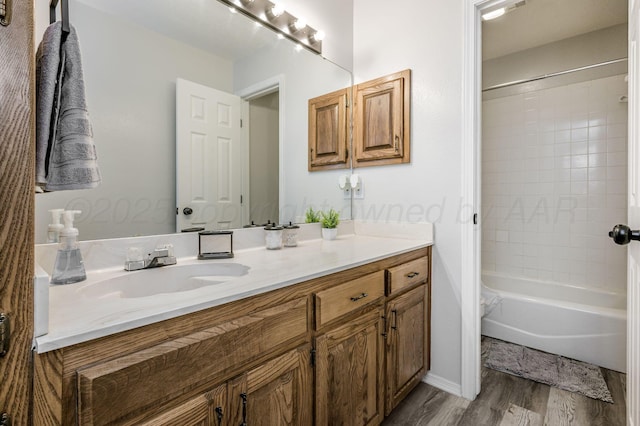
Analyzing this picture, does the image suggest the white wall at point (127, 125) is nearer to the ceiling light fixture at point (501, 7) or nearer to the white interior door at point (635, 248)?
the ceiling light fixture at point (501, 7)

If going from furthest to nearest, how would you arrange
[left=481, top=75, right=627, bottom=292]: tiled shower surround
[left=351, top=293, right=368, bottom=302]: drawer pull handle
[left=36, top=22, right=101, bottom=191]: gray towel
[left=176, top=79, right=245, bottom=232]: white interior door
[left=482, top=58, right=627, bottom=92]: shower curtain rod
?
[left=481, top=75, right=627, bottom=292]: tiled shower surround < [left=482, top=58, right=627, bottom=92]: shower curtain rod < [left=176, top=79, right=245, bottom=232]: white interior door < [left=351, top=293, right=368, bottom=302]: drawer pull handle < [left=36, top=22, right=101, bottom=191]: gray towel

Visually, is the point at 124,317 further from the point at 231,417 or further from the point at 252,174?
the point at 252,174

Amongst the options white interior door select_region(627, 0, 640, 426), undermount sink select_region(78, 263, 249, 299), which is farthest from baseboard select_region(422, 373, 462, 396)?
undermount sink select_region(78, 263, 249, 299)

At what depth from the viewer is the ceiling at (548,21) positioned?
2.17 metres

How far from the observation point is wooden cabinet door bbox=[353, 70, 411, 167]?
6.22ft

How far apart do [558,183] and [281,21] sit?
255 centimetres

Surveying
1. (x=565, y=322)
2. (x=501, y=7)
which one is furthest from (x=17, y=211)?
(x=565, y=322)

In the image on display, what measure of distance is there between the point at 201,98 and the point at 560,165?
284cm

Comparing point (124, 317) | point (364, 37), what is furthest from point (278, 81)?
point (124, 317)

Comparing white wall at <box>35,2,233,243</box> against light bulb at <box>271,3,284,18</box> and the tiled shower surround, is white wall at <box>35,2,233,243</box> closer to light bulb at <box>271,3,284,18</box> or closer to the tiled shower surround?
light bulb at <box>271,3,284,18</box>

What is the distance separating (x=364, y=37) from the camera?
212 cm

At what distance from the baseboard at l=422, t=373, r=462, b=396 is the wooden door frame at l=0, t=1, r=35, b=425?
1.84 m

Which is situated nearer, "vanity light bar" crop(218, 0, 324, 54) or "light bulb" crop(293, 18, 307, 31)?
"vanity light bar" crop(218, 0, 324, 54)

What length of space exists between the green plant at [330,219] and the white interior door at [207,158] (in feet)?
1.91
